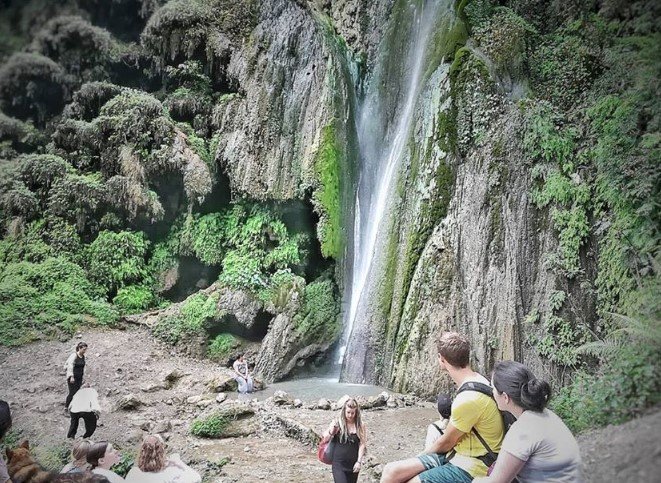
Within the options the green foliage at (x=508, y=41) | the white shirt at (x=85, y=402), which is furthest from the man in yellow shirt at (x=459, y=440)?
the green foliage at (x=508, y=41)

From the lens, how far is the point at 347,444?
149 inches

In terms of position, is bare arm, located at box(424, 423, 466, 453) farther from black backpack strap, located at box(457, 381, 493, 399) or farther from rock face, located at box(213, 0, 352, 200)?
rock face, located at box(213, 0, 352, 200)

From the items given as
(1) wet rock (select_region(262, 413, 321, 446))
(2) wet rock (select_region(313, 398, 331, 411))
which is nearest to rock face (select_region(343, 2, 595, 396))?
(2) wet rock (select_region(313, 398, 331, 411))

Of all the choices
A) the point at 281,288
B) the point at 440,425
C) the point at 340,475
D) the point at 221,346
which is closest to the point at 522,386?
the point at 440,425

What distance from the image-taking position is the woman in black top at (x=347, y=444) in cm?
376

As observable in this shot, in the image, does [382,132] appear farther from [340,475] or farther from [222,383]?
[340,475]

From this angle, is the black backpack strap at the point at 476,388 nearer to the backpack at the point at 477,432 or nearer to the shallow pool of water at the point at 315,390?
the backpack at the point at 477,432

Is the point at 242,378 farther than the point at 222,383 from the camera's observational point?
Yes

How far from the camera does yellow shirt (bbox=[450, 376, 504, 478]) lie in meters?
2.82

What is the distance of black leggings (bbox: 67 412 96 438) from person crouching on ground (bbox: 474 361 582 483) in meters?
4.54

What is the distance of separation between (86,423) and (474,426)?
4621 millimetres

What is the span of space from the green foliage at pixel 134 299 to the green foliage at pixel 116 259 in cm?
19

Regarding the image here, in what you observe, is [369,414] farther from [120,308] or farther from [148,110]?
[148,110]

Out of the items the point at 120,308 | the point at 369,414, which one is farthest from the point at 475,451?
the point at 120,308
